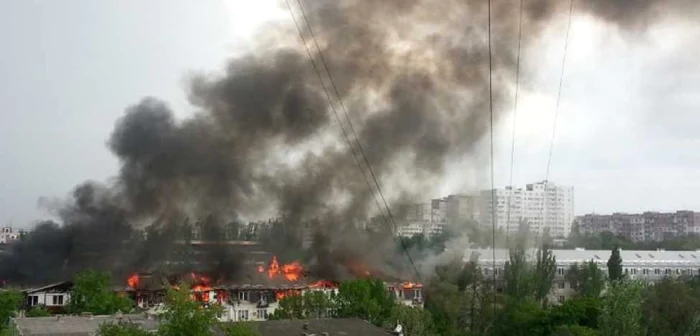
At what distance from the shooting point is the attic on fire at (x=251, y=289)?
28812mm

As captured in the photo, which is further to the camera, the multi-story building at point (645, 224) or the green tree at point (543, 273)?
the multi-story building at point (645, 224)

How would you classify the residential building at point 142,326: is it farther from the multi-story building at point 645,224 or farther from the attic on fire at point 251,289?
the multi-story building at point 645,224

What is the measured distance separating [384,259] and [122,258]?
11268mm

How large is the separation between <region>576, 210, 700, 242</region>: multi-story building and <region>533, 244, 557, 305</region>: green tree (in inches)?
1518

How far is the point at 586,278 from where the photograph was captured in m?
32.0

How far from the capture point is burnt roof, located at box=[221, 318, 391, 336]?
56.9ft

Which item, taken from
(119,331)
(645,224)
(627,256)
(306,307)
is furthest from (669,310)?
(645,224)

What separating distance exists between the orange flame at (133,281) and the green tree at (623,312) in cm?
2000

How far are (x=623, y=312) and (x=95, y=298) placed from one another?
15188 millimetres

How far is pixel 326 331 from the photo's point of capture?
17.6m

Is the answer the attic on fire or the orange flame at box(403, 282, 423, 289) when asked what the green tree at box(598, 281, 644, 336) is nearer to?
the attic on fire

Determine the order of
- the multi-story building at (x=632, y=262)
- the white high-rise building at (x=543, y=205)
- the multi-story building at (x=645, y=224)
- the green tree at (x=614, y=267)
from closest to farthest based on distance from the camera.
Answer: the green tree at (x=614, y=267) < the multi-story building at (x=632, y=262) < the white high-rise building at (x=543, y=205) < the multi-story building at (x=645, y=224)

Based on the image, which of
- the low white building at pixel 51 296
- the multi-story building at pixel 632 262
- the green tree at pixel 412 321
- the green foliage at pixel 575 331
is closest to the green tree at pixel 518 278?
the green tree at pixel 412 321

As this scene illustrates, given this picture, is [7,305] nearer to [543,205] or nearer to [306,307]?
[306,307]
